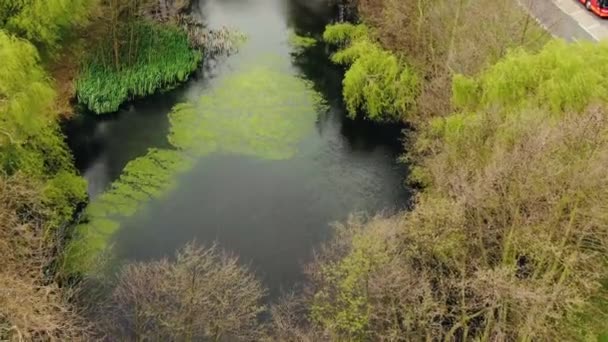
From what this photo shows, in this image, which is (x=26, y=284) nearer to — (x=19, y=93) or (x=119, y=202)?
(x=19, y=93)

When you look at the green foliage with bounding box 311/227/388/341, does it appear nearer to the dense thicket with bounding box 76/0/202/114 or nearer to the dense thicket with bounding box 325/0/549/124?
the dense thicket with bounding box 325/0/549/124

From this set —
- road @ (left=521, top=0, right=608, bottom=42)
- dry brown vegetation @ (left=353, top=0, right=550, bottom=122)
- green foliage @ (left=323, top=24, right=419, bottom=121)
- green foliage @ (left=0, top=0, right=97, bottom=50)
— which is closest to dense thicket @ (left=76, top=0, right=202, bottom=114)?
green foliage @ (left=0, top=0, right=97, bottom=50)

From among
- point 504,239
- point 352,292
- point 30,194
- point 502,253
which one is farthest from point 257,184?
point 504,239

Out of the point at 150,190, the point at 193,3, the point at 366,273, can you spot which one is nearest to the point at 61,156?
the point at 150,190

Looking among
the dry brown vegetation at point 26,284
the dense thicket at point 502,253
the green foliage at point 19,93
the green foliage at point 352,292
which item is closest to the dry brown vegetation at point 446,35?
the dense thicket at point 502,253

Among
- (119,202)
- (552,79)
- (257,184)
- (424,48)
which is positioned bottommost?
(119,202)

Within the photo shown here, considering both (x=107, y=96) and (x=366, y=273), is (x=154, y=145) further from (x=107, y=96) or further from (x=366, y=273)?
(x=366, y=273)
